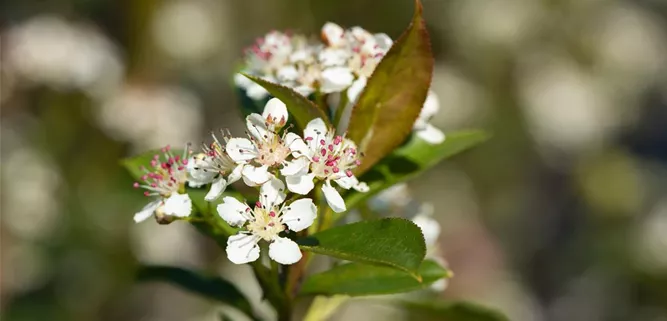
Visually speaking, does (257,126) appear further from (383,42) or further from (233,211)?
(383,42)

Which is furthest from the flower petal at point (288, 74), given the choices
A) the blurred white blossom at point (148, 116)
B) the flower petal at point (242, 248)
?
the blurred white blossom at point (148, 116)

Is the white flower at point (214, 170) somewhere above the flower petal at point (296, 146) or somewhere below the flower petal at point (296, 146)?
below

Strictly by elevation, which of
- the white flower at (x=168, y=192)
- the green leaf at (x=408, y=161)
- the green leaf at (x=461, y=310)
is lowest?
the green leaf at (x=461, y=310)

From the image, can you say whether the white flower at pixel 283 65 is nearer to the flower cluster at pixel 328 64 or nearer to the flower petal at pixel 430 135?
the flower cluster at pixel 328 64

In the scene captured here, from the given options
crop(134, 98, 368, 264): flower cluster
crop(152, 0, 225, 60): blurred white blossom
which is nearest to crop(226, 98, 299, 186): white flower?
crop(134, 98, 368, 264): flower cluster

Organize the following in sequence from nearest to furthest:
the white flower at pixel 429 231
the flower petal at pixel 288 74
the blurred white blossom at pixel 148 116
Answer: the flower petal at pixel 288 74 < the white flower at pixel 429 231 < the blurred white blossom at pixel 148 116

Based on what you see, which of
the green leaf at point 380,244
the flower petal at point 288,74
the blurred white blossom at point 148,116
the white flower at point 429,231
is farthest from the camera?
the blurred white blossom at point 148,116

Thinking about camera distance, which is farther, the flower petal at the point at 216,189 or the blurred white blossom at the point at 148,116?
the blurred white blossom at the point at 148,116
